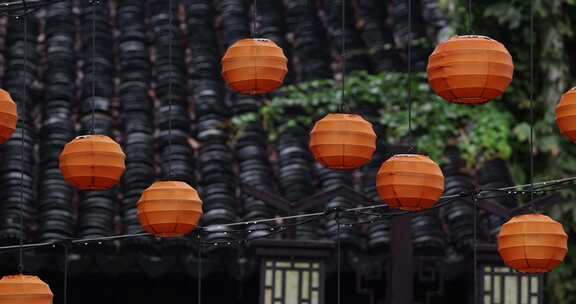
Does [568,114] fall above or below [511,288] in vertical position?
above

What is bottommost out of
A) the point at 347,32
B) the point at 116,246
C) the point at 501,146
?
the point at 116,246

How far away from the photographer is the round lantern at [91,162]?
17.2 meters

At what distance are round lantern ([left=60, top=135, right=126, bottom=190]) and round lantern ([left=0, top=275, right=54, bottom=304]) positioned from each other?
106cm

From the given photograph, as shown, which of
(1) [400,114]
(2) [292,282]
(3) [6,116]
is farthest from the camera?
(1) [400,114]

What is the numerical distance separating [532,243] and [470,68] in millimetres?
1555

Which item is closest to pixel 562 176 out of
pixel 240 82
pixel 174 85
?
pixel 174 85

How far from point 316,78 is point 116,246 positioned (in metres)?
3.66

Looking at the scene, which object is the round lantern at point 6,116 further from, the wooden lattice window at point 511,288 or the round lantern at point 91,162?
the wooden lattice window at point 511,288

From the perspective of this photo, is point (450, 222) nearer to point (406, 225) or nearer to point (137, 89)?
point (406, 225)

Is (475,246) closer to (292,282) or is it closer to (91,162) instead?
(292,282)

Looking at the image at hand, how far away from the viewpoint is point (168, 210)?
1728cm

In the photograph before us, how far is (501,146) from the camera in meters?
20.6

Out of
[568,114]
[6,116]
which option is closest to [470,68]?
[568,114]

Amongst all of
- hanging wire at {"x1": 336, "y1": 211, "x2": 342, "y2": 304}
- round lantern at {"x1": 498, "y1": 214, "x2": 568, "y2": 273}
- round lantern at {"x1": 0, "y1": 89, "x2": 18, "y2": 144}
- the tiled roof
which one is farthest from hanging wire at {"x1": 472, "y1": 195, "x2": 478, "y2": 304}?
round lantern at {"x1": 0, "y1": 89, "x2": 18, "y2": 144}
